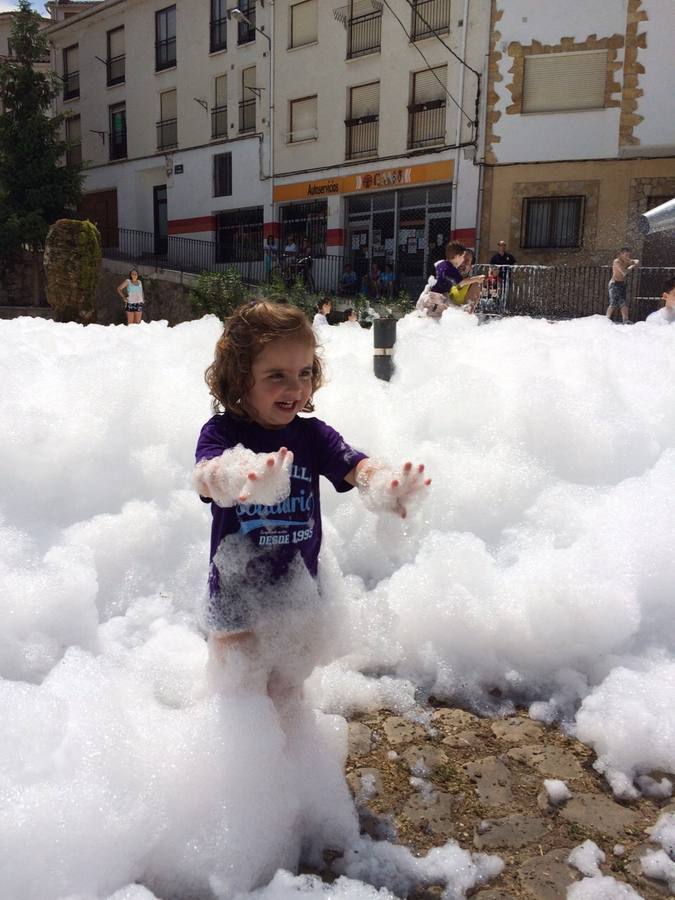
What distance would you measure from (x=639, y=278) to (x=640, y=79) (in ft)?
15.7

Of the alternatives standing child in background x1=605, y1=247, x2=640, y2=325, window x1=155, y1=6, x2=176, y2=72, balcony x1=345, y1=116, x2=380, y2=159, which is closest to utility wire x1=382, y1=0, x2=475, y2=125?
balcony x1=345, y1=116, x2=380, y2=159

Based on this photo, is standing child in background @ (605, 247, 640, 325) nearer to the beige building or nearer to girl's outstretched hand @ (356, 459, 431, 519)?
the beige building

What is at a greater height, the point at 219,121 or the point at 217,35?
the point at 217,35

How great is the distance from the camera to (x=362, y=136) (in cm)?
2117

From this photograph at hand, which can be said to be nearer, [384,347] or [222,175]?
[384,347]

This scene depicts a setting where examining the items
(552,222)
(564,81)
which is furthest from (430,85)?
(552,222)

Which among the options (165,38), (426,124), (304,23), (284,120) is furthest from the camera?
(165,38)

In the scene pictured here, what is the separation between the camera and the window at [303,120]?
22109mm

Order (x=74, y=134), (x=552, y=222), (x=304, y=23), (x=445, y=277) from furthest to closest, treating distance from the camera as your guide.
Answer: (x=74, y=134) < (x=304, y=23) < (x=552, y=222) < (x=445, y=277)

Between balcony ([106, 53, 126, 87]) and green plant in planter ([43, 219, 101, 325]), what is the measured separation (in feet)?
47.1

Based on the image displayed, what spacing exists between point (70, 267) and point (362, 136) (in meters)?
9.61

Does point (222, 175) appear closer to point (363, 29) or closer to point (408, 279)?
point (363, 29)

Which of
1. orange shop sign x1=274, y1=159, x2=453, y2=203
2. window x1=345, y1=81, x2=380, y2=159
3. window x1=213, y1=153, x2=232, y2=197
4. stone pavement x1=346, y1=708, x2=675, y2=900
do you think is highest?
window x1=345, y1=81, x2=380, y2=159

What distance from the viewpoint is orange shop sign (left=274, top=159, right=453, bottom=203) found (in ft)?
64.1
